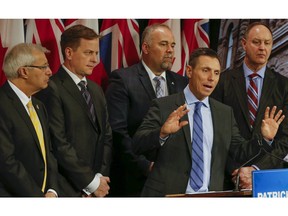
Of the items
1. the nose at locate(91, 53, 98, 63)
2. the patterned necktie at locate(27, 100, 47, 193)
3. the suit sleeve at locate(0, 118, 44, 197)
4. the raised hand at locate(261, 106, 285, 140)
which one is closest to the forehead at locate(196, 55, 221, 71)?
the raised hand at locate(261, 106, 285, 140)

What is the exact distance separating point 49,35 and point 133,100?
0.90 meters

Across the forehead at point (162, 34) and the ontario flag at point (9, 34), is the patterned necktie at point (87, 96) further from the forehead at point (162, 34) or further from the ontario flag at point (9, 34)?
the forehead at point (162, 34)

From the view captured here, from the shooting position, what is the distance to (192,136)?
6078mm

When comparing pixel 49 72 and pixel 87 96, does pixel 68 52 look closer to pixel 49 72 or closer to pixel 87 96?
pixel 49 72

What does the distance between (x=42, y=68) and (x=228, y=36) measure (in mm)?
1613

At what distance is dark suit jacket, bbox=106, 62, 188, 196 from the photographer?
19.7 feet

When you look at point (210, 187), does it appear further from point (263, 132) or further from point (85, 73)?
point (85, 73)

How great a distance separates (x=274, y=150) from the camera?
6160 mm

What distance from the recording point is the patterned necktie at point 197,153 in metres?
6.03

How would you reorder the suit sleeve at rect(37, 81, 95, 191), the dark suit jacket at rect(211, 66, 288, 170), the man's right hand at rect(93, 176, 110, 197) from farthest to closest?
the dark suit jacket at rect(211, 66, 288, 170)
the man's right hand at rect(93, 176, 110, 197)
the suit sleeve at rect(37, 81, 95, 191)

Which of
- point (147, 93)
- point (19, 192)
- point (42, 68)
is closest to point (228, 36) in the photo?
point (147, 93)

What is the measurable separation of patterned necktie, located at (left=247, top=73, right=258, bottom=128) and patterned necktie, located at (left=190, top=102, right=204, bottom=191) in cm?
45

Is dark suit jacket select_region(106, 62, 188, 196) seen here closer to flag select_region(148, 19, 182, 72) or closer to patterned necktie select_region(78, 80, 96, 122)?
patterned necktie select_region(78, 80, 96, 122)

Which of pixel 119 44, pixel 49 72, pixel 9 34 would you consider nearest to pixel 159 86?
pixel 119 44
